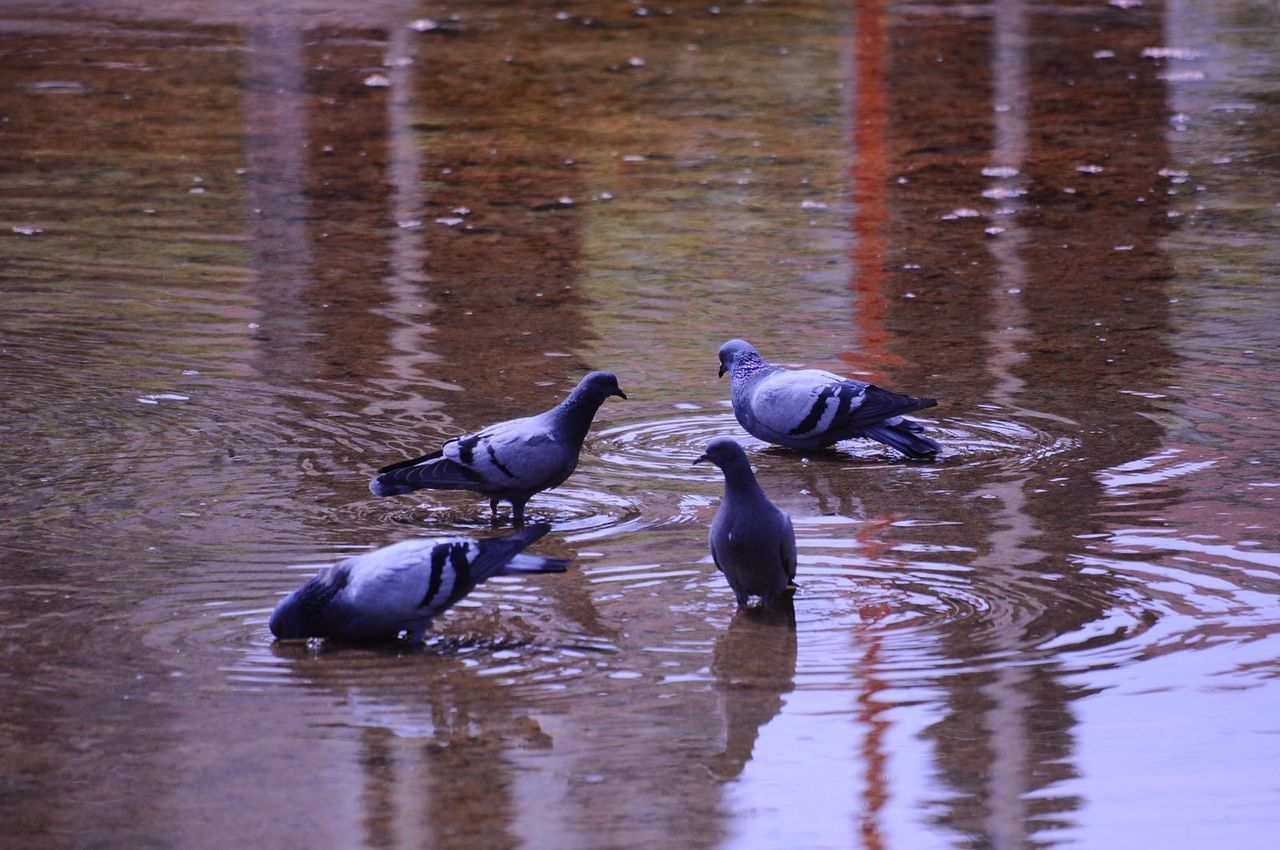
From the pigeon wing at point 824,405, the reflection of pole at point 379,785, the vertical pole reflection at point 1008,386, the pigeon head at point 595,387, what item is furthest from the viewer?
the pigeon wing at point 824,405

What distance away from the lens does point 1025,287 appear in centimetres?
941

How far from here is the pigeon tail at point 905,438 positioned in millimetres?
6668

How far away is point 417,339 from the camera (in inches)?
334

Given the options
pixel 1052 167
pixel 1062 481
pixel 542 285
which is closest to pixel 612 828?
pixel 1062 481

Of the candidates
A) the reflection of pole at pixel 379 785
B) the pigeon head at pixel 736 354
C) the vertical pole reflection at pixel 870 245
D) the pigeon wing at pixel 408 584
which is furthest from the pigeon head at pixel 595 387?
the reflection of pole at pixel 379 785

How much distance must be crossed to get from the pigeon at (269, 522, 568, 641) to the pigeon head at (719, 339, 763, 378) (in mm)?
2303

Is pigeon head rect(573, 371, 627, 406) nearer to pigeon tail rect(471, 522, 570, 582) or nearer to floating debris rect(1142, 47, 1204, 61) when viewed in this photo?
pigeon tail rect(471, 522, 570, 582)

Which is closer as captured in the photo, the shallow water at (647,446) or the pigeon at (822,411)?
the shallow water at (647,446)

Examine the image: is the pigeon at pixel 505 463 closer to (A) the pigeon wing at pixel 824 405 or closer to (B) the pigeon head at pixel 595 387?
(B) the pigeon head at pixel 595 387

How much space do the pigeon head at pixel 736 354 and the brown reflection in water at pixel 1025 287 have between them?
0.94m

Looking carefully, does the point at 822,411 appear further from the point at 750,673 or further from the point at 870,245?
the point at 870,245

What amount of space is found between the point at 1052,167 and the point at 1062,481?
6483 millimetres

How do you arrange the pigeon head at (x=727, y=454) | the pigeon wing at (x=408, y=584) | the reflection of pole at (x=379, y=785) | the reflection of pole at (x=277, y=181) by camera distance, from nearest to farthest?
the reflection of pole at (x=379, y=785) → the pigeon wing at (x=408, y=584) → the pigeon head at (x=727, y=454) → the reflection of pole at (x=277, y=181)

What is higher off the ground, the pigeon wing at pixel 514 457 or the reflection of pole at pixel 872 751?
the pigeon wing at pixel 514 457
